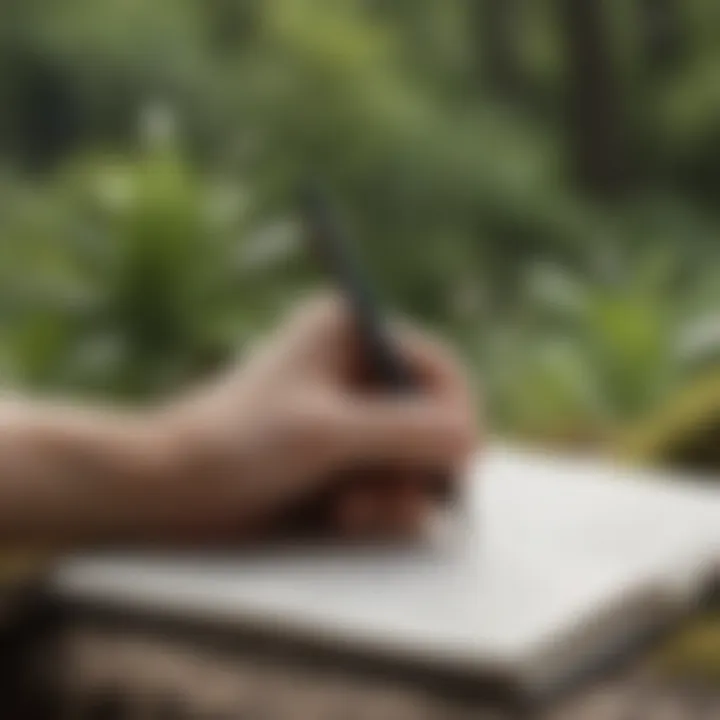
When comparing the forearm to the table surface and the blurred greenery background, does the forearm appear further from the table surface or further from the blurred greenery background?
the blurred greenery background

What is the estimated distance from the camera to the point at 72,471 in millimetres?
764

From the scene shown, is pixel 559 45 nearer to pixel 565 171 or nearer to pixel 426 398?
pixel 565 171

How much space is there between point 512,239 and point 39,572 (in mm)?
702

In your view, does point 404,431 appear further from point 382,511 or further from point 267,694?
point 267,694

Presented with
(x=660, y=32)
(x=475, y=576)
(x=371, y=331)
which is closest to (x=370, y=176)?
(x=660, y=32)

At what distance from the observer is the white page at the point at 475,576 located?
0.67 m

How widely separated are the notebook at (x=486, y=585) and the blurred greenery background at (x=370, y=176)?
1.44 ft

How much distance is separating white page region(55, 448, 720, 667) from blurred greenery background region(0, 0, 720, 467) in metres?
0.44

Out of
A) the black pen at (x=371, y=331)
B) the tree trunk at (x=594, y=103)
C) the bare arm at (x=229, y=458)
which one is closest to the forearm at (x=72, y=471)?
the bare arm at (x=229, y=458)

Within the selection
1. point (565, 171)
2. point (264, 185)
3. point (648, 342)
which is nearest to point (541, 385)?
point (648, 342)

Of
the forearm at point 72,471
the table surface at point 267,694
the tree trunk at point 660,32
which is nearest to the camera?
the table surface at point 267,694

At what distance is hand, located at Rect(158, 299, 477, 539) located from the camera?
0.76 metres

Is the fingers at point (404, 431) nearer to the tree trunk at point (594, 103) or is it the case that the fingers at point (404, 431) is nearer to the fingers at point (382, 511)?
the fingers at point (382, 511)

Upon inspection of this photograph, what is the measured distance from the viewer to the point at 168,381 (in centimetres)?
130
